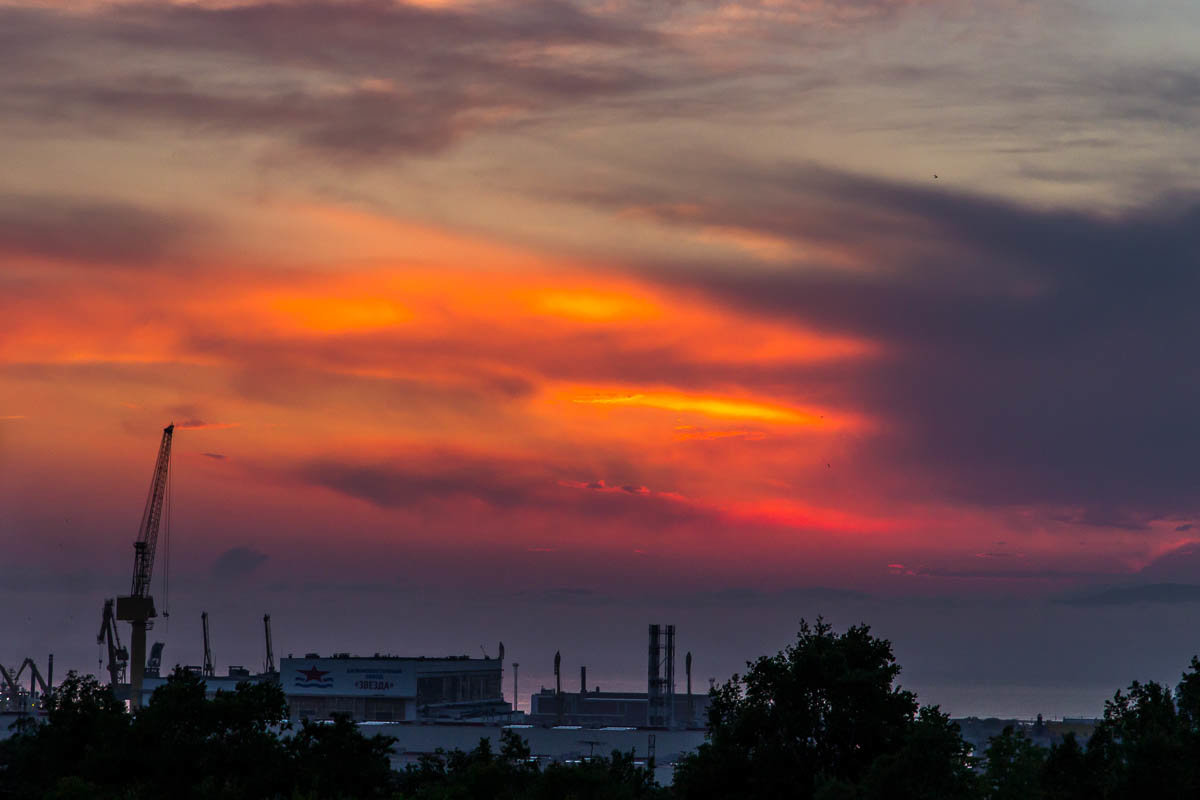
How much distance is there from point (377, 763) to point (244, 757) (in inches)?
239

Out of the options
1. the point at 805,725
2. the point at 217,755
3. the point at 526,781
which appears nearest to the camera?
the point at 805,725

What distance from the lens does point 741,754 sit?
5453 cm

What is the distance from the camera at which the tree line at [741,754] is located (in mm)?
46219

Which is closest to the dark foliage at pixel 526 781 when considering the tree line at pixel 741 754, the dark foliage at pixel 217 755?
the tree line at pixel 741 754

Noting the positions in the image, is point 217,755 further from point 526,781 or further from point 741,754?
point 741,754

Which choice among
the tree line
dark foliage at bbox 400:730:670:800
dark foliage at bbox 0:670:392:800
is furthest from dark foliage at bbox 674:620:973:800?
dark foliage at bbox 0:670:392:800

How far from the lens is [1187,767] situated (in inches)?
1737

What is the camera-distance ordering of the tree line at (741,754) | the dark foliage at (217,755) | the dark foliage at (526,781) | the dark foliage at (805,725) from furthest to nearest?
the dark foliage at (217,755) < the dark foliage at (526,781) < the dark foliage at (805,725) < the tree line at (741,754)

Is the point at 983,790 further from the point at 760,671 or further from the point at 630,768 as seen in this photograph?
the point at 630,768

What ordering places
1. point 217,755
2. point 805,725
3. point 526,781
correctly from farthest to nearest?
point 217,755
point 526,781
point 805,725

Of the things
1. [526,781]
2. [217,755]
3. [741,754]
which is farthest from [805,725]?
[217,755]

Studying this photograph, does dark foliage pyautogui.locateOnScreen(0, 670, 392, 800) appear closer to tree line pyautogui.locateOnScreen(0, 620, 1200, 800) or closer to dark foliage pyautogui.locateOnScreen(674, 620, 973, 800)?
tree line pyautogui.locateOnScreen(0, 620, 1200, 800)

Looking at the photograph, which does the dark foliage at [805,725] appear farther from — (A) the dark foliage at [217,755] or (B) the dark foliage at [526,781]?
(A) the dark foliage at [217,755]

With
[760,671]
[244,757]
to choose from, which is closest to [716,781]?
[760,671]
